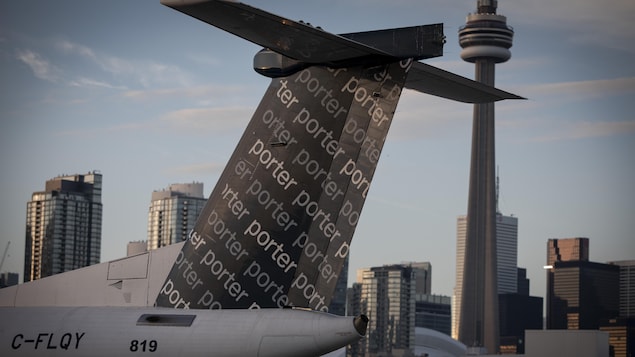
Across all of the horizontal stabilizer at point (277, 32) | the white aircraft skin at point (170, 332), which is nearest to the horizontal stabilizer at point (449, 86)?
the horizontal stabilizer at point (277, 32)

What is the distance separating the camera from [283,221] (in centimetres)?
2142

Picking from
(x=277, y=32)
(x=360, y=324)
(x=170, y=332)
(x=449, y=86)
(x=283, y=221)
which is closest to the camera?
(x=360, y=324)

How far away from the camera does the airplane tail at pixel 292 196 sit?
21.0 metres

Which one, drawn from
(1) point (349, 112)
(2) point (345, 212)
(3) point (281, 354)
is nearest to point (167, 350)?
(3) point (281, 354)

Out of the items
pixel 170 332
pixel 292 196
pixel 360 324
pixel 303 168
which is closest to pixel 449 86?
pixel 303 168

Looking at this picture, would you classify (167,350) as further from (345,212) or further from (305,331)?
(345,212)

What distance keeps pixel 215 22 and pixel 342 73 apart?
3669 mm

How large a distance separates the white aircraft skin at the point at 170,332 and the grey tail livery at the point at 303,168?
22.0 inches

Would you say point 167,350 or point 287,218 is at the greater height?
point 287,218

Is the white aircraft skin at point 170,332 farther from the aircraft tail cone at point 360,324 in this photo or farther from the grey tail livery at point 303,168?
the grey tail livery at point 303,168

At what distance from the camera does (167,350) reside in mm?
20812

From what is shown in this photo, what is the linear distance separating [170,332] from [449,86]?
7039 millimetres

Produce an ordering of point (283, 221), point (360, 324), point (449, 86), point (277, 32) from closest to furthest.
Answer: point (360, 324) < point (277, 32) < point (283, 221) < point (449, 86)

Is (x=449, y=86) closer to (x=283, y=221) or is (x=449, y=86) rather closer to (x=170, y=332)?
(x=283, y=221)
